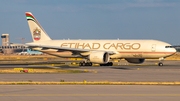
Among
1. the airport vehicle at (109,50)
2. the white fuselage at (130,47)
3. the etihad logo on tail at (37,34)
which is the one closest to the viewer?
the airport vehicle at (109,50)

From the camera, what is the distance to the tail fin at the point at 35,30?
5450 centimetres

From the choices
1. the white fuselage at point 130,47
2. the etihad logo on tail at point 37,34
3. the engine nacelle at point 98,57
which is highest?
the etihad logo on tail at point 37,34

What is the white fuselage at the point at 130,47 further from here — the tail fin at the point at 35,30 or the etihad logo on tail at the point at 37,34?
the etihad logo on tail at the point at 37,34

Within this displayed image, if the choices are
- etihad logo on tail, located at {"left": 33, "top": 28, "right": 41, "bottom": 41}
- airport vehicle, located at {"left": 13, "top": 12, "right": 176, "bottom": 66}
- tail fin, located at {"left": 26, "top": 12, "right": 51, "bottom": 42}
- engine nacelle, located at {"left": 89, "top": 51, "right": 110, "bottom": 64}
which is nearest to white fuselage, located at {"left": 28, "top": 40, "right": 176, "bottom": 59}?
airport vehicle, located at {"left": 13, "top": 12, "right": 176, "bottom": 66}

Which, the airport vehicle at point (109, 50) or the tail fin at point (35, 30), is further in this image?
the tail fin at point (35, 30)

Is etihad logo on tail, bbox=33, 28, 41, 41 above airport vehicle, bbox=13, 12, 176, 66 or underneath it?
above

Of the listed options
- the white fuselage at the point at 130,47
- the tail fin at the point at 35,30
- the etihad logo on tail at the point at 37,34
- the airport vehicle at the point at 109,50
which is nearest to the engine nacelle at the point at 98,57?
the airport vehicle at the point at 109,50

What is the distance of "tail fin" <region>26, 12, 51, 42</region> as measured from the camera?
54.5 meters

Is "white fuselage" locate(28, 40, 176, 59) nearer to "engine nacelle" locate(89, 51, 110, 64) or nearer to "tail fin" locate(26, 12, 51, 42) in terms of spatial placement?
"engine nacelle" locate(89, 51, 110, 64)

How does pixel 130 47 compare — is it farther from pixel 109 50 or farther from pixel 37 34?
pixel 37 34

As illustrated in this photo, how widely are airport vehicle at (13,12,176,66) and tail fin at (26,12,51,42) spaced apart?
3514 millimetres

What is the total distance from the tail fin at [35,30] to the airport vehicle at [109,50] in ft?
11.5

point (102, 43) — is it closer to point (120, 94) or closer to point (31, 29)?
point (31, 29)

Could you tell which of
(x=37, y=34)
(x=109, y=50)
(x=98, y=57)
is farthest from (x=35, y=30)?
(x=98, y=57)
